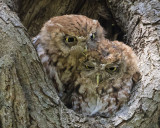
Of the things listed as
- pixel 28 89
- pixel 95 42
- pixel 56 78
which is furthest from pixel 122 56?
pixel 28 89

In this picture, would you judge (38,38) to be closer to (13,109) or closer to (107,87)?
(107,87)

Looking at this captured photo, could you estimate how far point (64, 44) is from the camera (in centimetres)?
239

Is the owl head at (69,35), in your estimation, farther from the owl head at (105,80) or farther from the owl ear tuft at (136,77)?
the owl ear tuft at (136,77)

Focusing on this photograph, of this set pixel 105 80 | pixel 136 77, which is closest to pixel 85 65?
pixel 105 80

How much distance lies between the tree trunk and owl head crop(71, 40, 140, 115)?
0.14 metres

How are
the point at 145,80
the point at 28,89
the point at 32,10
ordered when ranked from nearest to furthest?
the point at 28,89 < the point at 145,80 < the point at 32,10

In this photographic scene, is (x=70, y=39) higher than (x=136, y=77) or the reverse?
higher

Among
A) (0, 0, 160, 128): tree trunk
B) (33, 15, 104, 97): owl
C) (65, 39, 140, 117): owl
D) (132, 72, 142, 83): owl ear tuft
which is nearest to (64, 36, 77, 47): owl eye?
(33, 15, 104, 97): owl

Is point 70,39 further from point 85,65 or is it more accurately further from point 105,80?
point 105,80

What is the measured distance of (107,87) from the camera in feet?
8.29

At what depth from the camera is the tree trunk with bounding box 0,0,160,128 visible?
1.75 m

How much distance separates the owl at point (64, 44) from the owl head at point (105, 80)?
9cm

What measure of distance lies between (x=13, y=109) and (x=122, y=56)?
1166 mm

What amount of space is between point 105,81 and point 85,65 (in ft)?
0.86
